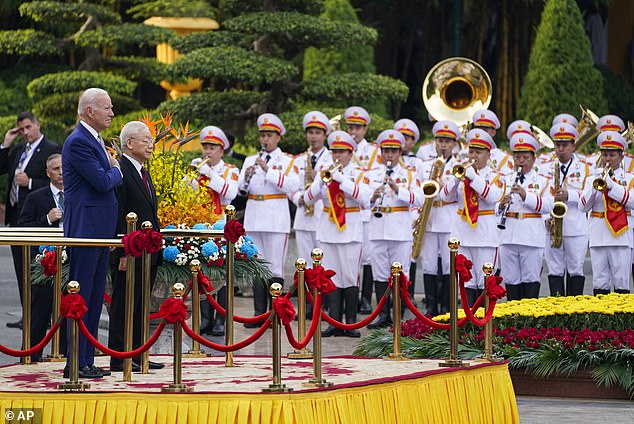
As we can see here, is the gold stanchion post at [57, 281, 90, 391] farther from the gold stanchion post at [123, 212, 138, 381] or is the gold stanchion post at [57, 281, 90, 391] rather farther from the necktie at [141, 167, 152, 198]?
the necktie at [141, 167, 152, 198]

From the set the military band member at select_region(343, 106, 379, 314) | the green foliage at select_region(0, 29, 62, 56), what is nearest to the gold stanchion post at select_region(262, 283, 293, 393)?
the military band member at select_region(343, 106, 379, 314)

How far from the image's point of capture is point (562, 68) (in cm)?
2470

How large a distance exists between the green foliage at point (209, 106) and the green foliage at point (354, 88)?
3.41 feet

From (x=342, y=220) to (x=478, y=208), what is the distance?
1412mm

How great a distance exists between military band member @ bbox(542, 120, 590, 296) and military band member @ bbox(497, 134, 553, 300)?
0.26 meters

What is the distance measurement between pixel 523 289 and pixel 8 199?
5.20 meters

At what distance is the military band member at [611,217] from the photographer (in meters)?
14.5

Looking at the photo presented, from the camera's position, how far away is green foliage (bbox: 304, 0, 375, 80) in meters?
24.3

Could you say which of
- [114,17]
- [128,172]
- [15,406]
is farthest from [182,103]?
[15,406]

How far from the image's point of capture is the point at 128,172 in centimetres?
932

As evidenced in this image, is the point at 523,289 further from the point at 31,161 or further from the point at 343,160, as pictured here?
the point at 31,161

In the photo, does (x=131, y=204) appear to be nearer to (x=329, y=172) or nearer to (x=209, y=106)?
(x=329, y=172)

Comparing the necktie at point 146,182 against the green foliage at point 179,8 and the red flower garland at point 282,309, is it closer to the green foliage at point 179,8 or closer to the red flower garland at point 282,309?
the red flower garland at point 282,309

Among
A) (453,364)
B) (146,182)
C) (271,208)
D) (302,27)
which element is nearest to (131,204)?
(146,182)
